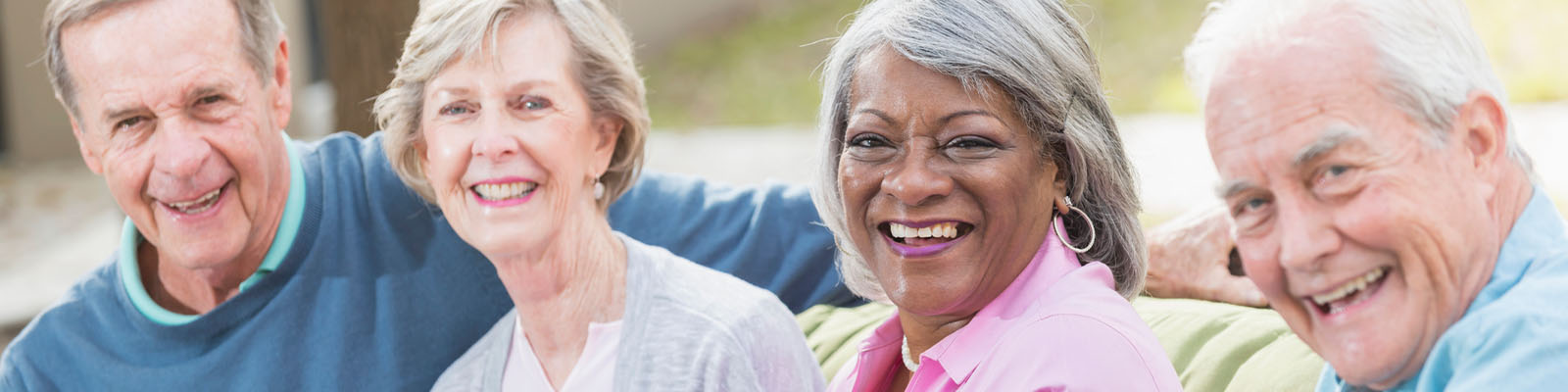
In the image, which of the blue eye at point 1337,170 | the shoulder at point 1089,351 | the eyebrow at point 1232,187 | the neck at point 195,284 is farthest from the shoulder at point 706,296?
the blue eye at point 1337,170

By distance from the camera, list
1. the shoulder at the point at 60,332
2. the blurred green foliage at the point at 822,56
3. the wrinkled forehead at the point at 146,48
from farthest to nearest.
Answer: the blurred green foliage at the point at 822,56, the shoulder at the point at 60,332, the wrinkled forehead at the point at 146,48

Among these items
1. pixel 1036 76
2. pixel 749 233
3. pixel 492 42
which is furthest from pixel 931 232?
pixel 749 233

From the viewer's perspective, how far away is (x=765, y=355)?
8.49 feet

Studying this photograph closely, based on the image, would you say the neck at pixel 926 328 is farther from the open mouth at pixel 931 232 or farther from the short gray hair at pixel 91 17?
the short gray hair at pixel 91 17

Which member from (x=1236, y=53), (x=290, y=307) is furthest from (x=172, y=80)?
(x=1236, y=53)

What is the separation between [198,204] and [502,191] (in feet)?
2.50

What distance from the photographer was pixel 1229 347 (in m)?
2.58

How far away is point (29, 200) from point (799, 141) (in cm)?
489

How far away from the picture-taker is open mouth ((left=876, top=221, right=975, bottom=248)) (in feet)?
6.97

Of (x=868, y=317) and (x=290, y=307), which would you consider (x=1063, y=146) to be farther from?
Answer: (x=290, y=307)

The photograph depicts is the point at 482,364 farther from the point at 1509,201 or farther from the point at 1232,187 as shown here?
the point at 1509,201

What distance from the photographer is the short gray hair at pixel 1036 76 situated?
205cm

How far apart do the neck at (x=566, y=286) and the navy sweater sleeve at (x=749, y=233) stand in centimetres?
63

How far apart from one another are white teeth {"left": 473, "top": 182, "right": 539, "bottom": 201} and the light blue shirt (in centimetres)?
147
